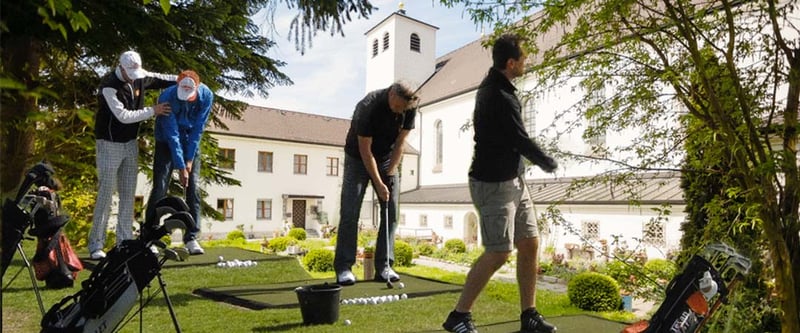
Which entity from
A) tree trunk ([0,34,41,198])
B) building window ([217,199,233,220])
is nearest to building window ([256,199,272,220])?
building window ([217,199,233,220])

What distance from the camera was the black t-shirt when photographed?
2.37 m

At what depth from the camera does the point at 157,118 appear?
222 cm

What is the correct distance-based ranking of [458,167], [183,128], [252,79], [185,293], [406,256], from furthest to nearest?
[406,256] < [458,167] < [185,293] < [252,79] < [183,128]

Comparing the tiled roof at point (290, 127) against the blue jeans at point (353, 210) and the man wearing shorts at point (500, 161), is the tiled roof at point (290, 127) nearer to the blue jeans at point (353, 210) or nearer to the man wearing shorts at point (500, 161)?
the blue jeans at point (353, 210)

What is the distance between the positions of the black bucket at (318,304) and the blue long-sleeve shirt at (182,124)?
0.89 meters

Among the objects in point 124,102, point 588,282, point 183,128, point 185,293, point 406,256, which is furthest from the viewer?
point 406,256

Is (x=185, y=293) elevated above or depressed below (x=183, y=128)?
below

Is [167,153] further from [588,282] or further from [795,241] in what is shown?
[588,282]

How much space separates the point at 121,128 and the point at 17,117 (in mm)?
609

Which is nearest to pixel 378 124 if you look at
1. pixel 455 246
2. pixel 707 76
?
pixel 707 76

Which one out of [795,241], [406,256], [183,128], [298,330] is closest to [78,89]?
[183,128]

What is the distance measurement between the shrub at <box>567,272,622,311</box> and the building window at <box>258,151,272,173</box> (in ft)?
14.7

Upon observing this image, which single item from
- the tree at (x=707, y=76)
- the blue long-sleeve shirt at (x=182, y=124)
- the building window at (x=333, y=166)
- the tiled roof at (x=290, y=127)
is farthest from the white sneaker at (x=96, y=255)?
the building window at (x=333, y=166)

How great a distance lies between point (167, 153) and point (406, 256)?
7005 millimetres
